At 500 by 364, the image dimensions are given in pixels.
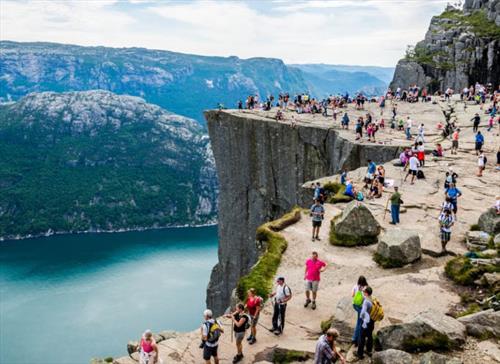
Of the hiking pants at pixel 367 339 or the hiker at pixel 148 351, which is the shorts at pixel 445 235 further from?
the hiker at pixel 148 351

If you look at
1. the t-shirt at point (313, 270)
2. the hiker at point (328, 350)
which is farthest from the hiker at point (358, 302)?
the t-shirt at point (313, 270)

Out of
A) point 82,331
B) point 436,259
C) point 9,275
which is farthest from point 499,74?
point 9,275

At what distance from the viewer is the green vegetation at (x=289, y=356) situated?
650 inches

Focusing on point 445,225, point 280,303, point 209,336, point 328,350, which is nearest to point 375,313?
point 328,350

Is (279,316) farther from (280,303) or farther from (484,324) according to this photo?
(484,324)

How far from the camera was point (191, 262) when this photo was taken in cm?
16525

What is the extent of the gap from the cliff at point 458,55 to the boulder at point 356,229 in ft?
184

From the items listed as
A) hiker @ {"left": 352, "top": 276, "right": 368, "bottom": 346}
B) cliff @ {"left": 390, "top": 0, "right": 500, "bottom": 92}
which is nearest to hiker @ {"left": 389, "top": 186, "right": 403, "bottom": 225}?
hiker @ {"left": 352, "top": 276, "right": 368, "bottom": 346}

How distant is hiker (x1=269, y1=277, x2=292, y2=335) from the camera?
17.7 metres

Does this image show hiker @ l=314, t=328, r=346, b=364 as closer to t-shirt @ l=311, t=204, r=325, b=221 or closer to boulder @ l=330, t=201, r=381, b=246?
t-shirt @ l=311, t=204, r=325, b=221

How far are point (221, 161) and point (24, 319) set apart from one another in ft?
269

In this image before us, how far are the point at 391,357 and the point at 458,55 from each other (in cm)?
7374

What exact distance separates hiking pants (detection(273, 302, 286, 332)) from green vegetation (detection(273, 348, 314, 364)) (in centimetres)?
139

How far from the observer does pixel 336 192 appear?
35594mm
